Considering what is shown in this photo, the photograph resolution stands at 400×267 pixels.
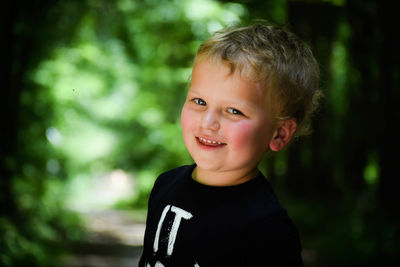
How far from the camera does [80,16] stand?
5.71 meters

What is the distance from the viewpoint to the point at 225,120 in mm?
1397

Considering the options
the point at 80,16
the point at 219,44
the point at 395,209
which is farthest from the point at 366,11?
the point at 219,44

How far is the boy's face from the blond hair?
0.04 meters

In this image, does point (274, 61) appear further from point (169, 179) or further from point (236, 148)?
point (169, 179)

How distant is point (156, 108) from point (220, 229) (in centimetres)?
1043

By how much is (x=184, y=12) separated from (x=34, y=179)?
3.77 m

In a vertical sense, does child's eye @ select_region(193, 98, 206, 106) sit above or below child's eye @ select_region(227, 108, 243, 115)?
above

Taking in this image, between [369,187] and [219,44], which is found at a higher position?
[219,44]

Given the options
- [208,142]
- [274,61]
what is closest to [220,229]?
[208,142]

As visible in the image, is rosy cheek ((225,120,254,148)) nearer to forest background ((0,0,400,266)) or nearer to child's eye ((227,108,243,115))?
child's eye ((227,108,243,115))

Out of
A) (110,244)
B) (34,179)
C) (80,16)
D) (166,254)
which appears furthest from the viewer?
(110,244)

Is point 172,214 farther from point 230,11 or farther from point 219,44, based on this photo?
point 230,11

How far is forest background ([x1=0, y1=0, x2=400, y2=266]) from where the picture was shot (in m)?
5.67

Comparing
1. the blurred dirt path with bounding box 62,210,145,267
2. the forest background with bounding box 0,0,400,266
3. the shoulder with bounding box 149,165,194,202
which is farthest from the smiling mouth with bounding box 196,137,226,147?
the blurred dirt path with bounding box 62,210,145,267
